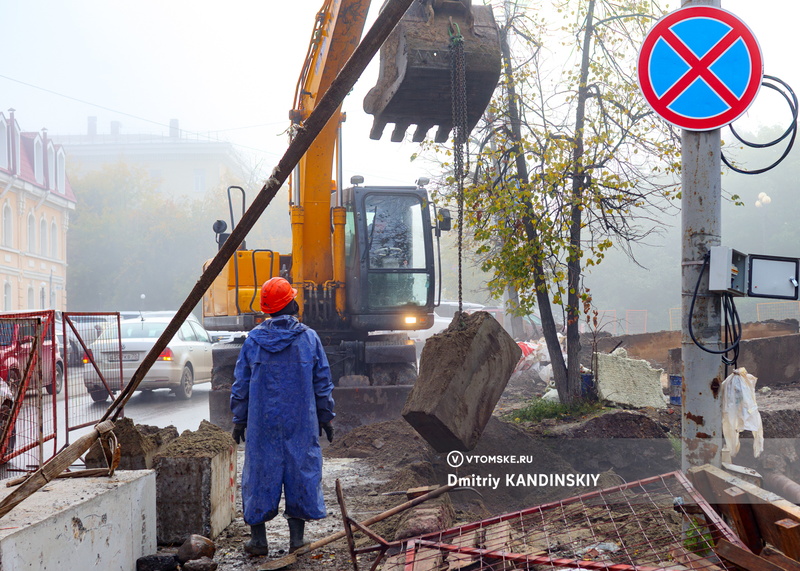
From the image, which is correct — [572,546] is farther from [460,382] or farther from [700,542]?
[460,382]

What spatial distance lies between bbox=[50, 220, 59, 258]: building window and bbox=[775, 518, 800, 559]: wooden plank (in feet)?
139

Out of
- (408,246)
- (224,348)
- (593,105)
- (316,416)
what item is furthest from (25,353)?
(593,105)

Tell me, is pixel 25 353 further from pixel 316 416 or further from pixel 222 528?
pixel 316 416

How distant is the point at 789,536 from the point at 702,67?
8.96 feet

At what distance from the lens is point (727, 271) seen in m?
4.20

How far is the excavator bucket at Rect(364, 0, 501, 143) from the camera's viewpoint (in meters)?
6.27

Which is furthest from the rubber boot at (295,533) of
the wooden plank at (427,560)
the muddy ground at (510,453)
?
the wooden plank at (427,560)

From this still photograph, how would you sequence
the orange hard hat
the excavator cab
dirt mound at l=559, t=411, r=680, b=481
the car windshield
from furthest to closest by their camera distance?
the car windshield
the excavator cab
dirt mound at l=559, t=411, r=680, b=481
the orange hard hat

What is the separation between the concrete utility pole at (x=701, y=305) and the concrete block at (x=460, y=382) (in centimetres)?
183

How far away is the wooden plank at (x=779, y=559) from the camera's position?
109 inches

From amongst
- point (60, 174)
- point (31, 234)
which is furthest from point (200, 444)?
point (60, 174)

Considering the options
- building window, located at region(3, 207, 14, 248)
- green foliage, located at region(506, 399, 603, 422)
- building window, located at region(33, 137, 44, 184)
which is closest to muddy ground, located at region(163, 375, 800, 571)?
green foliage, located at region(506, 399, 603, 422)

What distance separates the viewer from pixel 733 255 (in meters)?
4.26

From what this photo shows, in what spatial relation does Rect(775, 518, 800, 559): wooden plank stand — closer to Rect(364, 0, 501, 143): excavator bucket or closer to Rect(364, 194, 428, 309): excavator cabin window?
Rect(364, 0, 501, 143): excavator bucket
